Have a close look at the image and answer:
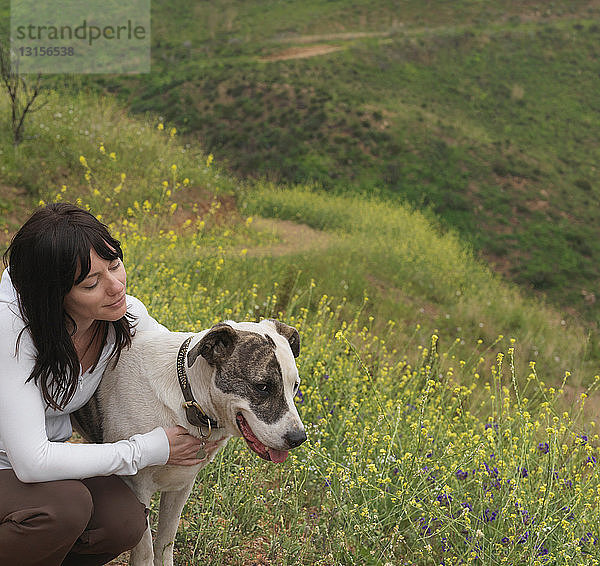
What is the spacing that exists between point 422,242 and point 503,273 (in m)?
4.55

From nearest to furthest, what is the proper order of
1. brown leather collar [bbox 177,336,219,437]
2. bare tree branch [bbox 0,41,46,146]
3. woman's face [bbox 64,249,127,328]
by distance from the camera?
woman's face [bbox 64,249,127,328]
brown leather collar [bbox 177,336,219,437]
bare tree branch [bbox 0,41,46,146]

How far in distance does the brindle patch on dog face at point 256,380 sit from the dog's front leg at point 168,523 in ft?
2.05

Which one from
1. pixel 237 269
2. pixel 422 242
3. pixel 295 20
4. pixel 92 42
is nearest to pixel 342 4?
pixel 295 20

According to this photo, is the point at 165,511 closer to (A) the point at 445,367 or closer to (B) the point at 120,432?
(B) the point at 120,432

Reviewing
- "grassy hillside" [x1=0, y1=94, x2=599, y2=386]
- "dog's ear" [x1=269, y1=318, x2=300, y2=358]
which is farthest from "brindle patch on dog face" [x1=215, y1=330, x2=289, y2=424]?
"grassy hillside" [x1=0, y1=94, x2=599, y2=386]

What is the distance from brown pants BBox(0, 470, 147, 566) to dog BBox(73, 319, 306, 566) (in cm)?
16

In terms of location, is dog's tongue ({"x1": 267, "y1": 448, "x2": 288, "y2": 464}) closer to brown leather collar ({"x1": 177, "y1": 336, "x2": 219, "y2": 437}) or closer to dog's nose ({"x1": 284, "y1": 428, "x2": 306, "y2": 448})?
dog's nose ({"x1": 284, "y1": 428, "x2": 306, "y2": 448})

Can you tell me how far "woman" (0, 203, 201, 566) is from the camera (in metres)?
2.15

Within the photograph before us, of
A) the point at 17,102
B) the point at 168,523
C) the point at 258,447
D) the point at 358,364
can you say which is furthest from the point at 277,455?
Result: the point at 17,102

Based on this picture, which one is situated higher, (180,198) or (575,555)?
(575,555)

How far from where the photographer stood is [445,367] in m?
8.20

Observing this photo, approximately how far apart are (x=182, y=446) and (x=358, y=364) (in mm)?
2666

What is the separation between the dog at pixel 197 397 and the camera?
7.34 ft

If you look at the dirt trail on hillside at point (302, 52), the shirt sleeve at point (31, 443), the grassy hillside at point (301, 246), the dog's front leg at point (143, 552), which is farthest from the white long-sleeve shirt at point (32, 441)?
the dirt trail on hillside at point (302, 52)
